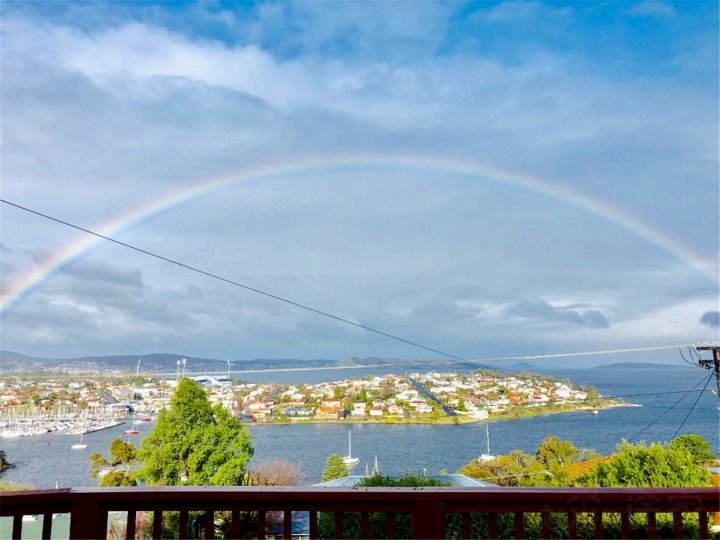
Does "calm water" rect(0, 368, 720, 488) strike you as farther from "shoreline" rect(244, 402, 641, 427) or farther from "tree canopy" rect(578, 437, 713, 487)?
"tree canopy" rect(578, 437, 713, 487)

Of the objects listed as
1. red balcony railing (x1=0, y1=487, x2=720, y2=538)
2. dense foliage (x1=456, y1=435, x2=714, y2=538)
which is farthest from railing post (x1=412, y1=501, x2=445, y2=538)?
dense foliage (x1=456, y1=435, x2=714, y2=538)

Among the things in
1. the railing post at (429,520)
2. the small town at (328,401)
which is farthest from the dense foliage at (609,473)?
the small town at (328,401)

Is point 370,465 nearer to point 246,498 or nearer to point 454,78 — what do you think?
point 454,78

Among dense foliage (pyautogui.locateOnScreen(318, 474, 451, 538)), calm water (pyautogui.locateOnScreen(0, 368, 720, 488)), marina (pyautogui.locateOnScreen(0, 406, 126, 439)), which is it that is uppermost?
dense foliage (pyautogui.locateOnScreen(318, 474, 451, 538))

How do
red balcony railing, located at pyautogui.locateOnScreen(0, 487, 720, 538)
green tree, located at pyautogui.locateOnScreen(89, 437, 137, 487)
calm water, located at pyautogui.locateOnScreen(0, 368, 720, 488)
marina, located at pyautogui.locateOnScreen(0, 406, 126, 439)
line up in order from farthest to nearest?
marina, located at pyautogui.locateOnScreen(0, 406, 126, 439) < calm water, located at pyautogui.locateOnScreen(0, 368, 720, 488) < green tree, located at pyautogui.locateOnScreen(89, 437, 137, 487) < red balcony railing, located at pyautogui.locateOnScreen(0, 487, 720, 538)

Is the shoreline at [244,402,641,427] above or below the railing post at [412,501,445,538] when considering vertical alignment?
below

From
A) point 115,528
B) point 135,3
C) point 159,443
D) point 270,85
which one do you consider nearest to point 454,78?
point 270,85
